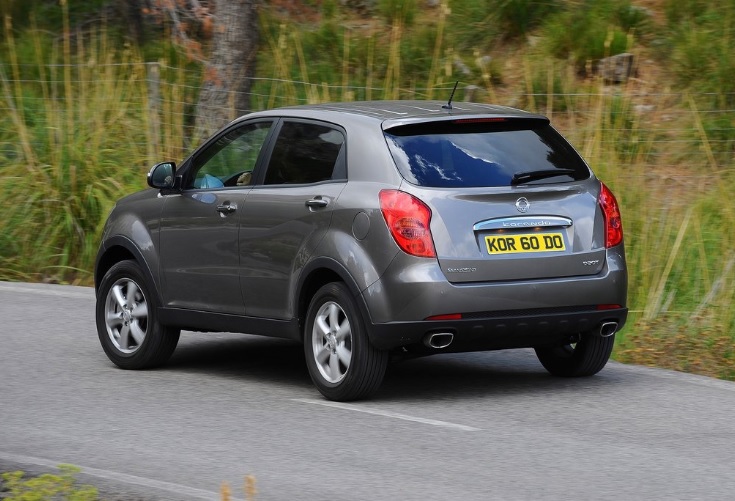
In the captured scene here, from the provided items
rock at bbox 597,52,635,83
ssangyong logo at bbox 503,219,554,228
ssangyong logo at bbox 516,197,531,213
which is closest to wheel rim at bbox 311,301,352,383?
ssangyong logo at bbox 503,219,554,228

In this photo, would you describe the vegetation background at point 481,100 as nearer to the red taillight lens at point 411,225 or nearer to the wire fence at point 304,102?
the wire fence at point 304,102

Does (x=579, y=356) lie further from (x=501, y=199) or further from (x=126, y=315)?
(x=126, y=315)

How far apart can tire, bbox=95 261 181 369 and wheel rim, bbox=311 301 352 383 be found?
161 centimetres

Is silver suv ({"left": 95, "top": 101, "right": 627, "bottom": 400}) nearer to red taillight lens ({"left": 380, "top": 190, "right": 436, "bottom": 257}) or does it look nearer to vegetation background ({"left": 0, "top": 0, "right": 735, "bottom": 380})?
red taillight lens ({"left": 380, "top": 190, "right": 436, "bottom": 257})

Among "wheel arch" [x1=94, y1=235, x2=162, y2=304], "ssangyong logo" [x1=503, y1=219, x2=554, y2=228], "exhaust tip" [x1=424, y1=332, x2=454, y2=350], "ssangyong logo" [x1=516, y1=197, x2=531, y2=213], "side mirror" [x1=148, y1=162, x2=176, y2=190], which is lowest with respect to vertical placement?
"wheel arch" [x1=94, y1=235, x2=162, y2=304]

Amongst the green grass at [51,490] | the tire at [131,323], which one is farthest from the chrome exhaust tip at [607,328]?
the green grass at [51,490]

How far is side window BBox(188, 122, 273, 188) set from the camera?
8.73 meters

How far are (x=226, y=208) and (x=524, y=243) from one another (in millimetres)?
1994

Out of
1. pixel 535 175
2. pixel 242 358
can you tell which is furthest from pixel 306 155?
pixel 242 358

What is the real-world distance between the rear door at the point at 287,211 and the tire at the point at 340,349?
0.87 ft

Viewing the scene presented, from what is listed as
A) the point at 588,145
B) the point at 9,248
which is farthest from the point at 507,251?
the point at 9,248

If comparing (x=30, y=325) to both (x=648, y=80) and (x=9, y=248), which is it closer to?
(x=9, y=248)

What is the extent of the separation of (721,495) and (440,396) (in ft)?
8.45

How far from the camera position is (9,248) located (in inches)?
573
